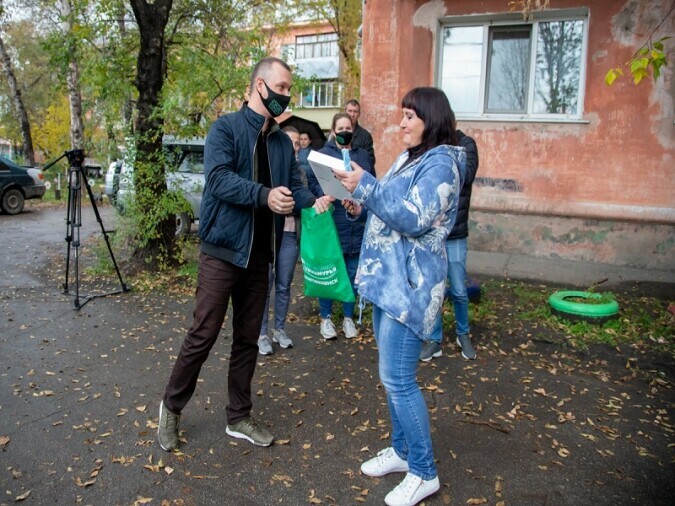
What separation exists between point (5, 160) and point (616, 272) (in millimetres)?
15758

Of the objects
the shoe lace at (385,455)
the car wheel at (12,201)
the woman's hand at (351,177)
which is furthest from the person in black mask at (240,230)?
the car wheel at (12,201)

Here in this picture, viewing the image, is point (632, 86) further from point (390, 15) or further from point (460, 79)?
point (390, 15)

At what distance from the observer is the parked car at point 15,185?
14.8 metres

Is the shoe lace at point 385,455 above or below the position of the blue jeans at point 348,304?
below

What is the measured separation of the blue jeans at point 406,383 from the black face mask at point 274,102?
1.32 m

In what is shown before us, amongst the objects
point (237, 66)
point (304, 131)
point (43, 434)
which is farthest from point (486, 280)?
point (43, 434)

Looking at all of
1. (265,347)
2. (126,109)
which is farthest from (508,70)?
(265,347)

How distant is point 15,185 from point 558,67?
46.4 feet

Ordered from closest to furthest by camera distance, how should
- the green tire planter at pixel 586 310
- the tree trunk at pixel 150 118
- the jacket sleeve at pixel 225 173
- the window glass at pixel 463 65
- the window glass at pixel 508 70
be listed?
the jacket sleeve at pixel 225 173
the green tire planter at pixel 586 310
the tree trunk at pixel 150 118
the window glass at pixel 508 70
the window glass at pixel 463 65

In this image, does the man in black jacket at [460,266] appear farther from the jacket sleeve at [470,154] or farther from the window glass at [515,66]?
the window glass at [515,66]

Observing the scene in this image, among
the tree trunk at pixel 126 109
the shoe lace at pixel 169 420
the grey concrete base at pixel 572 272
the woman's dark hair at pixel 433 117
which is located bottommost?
the shoe lace at pixel 169 420

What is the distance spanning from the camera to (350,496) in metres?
2.93

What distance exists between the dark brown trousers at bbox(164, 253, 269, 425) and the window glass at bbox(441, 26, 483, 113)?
21.3ft

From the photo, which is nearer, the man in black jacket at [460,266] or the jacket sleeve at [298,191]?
the jacket sleeve at [298,191]
